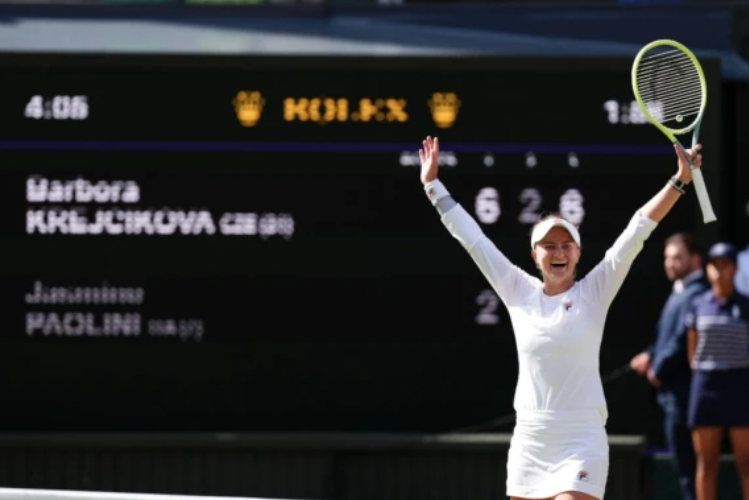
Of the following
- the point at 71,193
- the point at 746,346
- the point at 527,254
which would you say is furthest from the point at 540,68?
the point at 71,193

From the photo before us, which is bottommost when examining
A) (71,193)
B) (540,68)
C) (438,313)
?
(438,313)

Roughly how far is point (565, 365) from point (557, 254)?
0.35 meters

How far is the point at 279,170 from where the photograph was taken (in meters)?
8.62

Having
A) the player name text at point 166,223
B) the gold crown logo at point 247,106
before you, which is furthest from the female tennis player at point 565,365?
the gold crown logo at point 247,106

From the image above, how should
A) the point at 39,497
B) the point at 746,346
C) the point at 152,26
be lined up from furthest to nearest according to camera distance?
the point at 152,26, the point at 746,346, the point at 39,497

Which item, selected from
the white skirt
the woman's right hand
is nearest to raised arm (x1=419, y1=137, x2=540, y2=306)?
the woman's right hand

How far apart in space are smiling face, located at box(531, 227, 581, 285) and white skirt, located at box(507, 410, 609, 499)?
444mm

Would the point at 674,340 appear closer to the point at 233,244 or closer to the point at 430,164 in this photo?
the point at 233,244

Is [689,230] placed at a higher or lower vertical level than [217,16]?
lower

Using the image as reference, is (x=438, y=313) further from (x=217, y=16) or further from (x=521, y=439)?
(x=521, y=439)

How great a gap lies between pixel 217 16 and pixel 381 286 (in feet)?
5.67

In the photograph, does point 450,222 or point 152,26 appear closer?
point 450,222

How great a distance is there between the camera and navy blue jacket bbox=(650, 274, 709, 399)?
8.35 meters

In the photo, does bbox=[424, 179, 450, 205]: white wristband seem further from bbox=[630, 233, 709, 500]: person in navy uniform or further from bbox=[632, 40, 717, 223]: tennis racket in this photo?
bbox=[630, 233, 709, 500]: person in navy uniform
